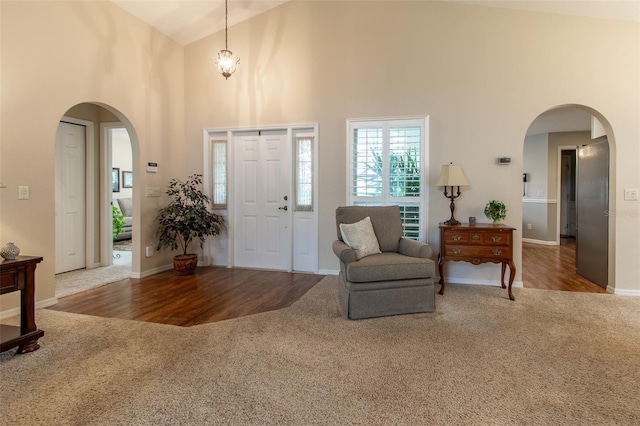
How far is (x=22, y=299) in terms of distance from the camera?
2.32m

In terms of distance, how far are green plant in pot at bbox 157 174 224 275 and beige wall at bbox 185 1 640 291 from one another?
115 centimetres

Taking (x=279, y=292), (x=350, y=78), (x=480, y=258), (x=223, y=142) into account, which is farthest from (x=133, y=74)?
(x=480, y=258)

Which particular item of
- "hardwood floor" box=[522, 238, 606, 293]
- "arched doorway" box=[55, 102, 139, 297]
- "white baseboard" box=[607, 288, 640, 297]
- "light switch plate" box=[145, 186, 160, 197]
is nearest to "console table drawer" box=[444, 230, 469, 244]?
"hardwood floor" box=[522, 238, 606, 293]

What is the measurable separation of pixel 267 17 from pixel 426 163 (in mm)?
2973

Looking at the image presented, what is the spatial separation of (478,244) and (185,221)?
362 cm

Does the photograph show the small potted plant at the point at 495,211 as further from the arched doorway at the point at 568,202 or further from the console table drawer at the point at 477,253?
the arched doorway at the point at 568,202

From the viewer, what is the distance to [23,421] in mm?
1597

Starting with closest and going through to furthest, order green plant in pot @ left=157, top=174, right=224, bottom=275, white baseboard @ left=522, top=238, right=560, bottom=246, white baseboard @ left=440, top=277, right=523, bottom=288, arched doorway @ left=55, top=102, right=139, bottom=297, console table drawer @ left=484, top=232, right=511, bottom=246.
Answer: console table drawer @ left=484, top=232, right=511, bottom=246 < white baseboard @ left=440, top=277, right=523, bottom=288 < green plant in pot @ left=157, top=174, right=224, bottom=275 < arched doorway @ left=55, top=102, right=139, bottom=297 < white baseboard @ left=522, top=238, right=560, bottom=246

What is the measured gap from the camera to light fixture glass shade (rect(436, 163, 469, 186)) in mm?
3738

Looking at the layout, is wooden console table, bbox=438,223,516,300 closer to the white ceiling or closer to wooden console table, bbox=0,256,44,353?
the white ceiling

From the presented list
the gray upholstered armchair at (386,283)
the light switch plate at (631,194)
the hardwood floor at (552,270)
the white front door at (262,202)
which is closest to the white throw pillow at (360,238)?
the gray upholstered armchair at (386,283)

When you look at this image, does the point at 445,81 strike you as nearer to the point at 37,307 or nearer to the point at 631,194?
the point at 631,194

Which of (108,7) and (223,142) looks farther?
(223,142)

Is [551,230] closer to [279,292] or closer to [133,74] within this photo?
[279,292]
